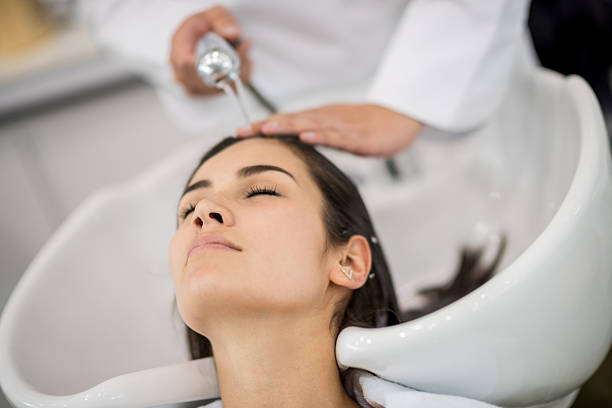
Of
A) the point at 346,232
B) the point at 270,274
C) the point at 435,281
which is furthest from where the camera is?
the point at 435,281

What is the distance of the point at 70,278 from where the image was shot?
71cm

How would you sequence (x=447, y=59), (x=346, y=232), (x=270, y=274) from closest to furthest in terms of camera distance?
(x=270, y=274) < (x=346, y=232) < (x=447, y=59)

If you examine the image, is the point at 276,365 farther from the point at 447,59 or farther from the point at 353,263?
the point at 447,59

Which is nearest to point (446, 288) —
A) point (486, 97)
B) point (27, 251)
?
point (486, 97)

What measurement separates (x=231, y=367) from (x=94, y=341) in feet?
0.68

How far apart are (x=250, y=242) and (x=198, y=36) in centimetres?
34

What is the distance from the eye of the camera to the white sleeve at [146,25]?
36.7 inches

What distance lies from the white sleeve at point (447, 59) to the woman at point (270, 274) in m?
0.18

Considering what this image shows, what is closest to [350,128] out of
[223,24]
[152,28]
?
[223,24]

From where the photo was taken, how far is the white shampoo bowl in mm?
471

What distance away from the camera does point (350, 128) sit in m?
0.68

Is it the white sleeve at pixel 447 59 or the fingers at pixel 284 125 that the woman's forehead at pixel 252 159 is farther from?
the white sleeve at pixel 447 59

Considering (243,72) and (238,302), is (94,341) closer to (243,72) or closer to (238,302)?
(238,302)

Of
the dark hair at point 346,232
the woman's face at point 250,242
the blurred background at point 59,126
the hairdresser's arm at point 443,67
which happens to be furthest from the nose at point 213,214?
the blurred background at point 59,126
